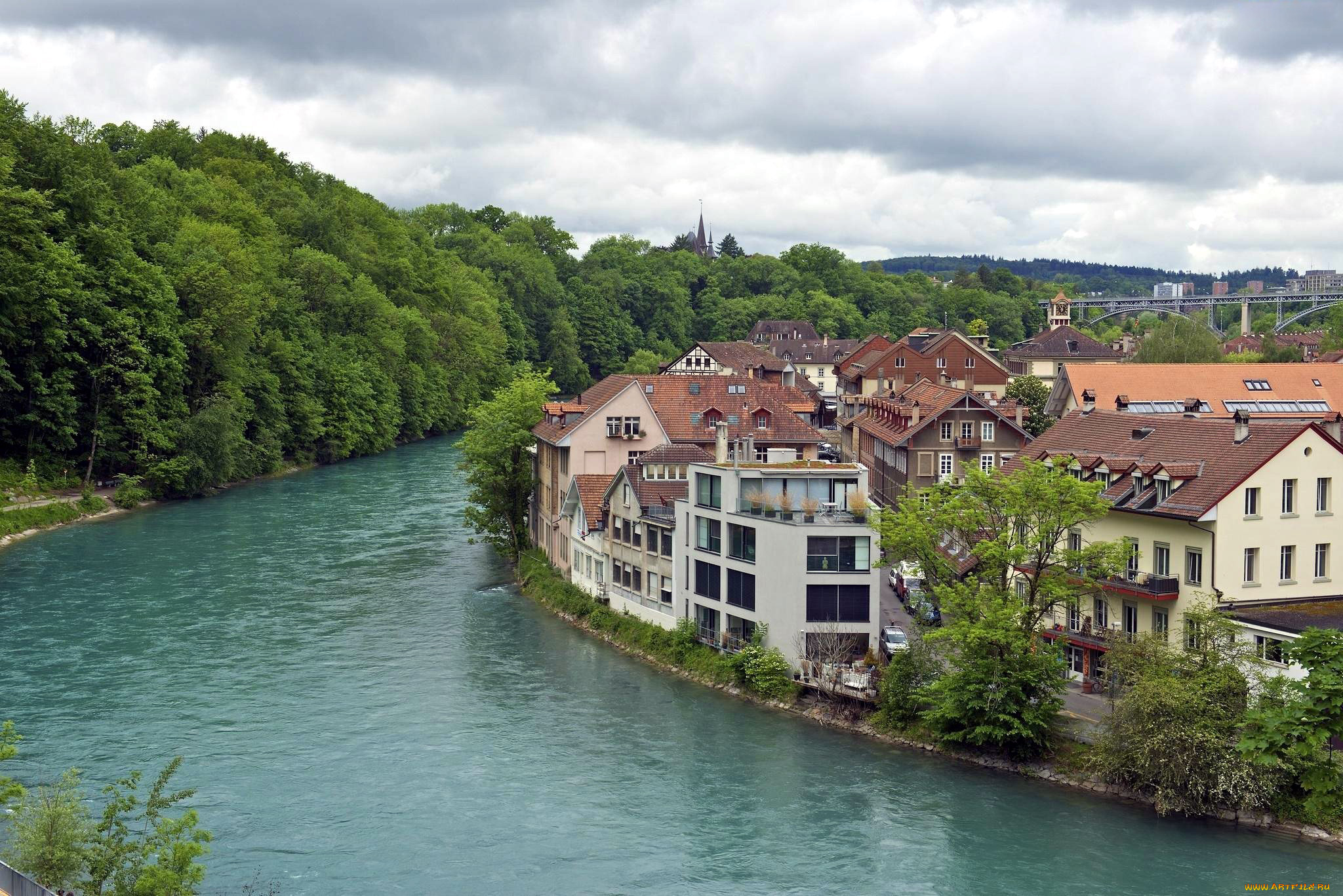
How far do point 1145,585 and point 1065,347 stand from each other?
77.2 meters

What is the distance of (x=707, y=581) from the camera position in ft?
141

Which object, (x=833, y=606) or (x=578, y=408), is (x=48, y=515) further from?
(x=833, y=606)

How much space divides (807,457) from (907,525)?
21169 millimetres

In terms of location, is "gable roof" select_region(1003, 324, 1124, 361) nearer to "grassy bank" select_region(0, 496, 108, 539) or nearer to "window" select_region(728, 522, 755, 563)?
"grassy bank" select_region(0, 496, 108, 539)

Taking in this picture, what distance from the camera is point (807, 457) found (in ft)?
188

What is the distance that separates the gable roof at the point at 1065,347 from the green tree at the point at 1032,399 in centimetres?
2907

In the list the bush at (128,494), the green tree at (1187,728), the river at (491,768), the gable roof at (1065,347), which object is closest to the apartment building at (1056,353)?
the gable roof at (1065,347)

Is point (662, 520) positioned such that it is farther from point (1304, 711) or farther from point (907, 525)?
point (1304, 711)

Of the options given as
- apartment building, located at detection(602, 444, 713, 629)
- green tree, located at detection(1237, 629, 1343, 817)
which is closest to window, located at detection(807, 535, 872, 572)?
apartment building, located at detection(602, 444, 713, 629)

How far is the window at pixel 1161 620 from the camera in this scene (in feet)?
117

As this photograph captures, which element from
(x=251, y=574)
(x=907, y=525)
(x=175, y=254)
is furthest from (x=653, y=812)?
(x=175, y=254)

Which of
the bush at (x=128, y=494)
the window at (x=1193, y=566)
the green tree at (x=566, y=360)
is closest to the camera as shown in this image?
the window at (x=1193, y=566)

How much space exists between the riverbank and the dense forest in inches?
1325

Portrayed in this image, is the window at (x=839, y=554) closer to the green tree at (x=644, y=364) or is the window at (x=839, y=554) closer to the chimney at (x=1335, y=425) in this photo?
the chimney at (x=1335, y=425)
